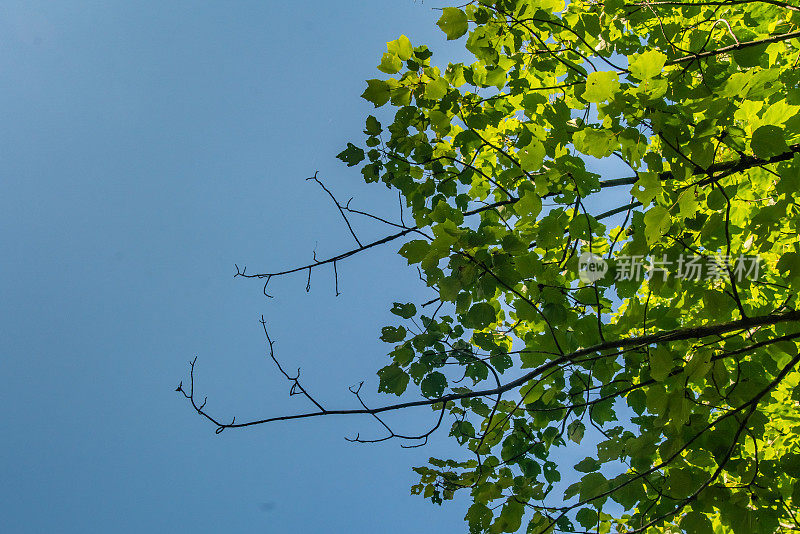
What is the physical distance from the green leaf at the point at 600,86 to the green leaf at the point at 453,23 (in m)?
0.80

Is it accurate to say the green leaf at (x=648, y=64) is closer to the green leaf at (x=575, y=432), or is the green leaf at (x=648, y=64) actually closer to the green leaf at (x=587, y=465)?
the green leaf at (x=587, y=465)

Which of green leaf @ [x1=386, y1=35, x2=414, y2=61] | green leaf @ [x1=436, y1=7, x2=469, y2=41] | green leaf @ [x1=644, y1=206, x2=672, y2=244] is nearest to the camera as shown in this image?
green leaf @ [x1=644, y1=206, x2=672, y2=244]

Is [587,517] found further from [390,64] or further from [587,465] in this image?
[390,64]

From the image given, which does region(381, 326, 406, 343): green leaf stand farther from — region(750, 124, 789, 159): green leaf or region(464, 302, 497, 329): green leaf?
region(750, 124, 789, 159): green leaf

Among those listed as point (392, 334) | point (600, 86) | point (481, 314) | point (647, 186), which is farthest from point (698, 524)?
point (600, 86)

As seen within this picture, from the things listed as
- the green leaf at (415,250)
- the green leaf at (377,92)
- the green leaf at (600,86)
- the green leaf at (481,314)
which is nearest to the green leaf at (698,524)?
the green leaf at (481,314)

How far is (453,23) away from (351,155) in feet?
2.72

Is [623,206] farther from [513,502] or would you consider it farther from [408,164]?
[513,502]

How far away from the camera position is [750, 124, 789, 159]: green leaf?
175 centimetres

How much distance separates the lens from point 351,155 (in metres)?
2.75

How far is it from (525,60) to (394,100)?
0.75 metres

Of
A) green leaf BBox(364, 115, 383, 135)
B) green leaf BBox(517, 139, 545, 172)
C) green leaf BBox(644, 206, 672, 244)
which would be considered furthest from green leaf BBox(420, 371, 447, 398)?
green leaf BBox(364, 115, 383, 135)

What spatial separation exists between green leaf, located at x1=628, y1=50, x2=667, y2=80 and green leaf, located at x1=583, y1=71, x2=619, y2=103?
0.08m

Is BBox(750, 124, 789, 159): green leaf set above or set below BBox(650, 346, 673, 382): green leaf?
above
